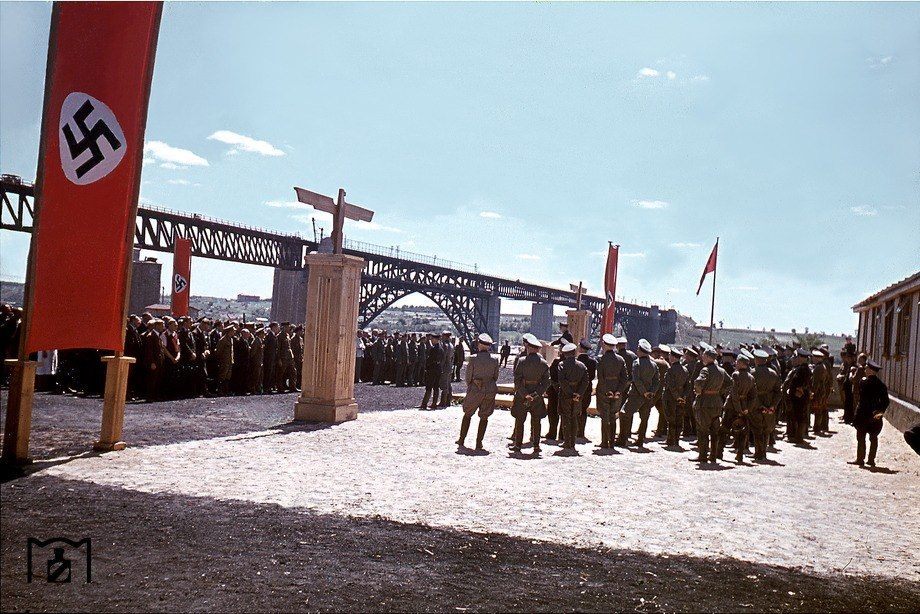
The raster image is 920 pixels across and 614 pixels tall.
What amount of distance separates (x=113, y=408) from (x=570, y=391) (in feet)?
20.5

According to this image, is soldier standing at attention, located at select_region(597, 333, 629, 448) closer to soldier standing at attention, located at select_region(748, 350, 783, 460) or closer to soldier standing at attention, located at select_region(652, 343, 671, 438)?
soldier standing at attention, located at select_region(652, 343, 671, 438)

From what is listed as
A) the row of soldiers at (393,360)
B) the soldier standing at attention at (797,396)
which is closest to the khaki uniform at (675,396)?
the soldier standing at attention at (797,396)

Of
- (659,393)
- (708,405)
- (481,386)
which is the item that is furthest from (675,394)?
(481,386)

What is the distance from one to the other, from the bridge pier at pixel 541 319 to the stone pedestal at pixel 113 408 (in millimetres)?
70449

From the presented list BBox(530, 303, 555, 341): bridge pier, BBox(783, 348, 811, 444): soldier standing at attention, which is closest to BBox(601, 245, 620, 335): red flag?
BBox(783, 348, 811, 444): soldier standing at attention

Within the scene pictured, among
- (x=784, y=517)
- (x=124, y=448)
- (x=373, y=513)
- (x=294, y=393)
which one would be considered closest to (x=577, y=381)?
(x=784, y=517)

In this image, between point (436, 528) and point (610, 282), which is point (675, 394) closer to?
point (436, 528)

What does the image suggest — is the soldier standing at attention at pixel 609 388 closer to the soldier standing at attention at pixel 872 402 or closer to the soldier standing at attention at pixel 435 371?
the soldier standing at attention at pixel 872 402

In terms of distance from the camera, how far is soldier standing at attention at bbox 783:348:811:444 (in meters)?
12.4

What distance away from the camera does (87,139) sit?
7.11m

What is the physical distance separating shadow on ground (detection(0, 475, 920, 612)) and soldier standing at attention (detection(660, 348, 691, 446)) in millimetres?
6466

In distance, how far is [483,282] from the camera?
236 ft

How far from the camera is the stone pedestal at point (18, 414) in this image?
6.87 metres

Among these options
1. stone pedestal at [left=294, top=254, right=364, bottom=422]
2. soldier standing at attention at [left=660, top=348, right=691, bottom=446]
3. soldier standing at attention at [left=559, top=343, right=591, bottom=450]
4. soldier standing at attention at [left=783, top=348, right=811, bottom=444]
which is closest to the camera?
soldier standing at attention at [left=559, top=343, right=591, bottom=450]
